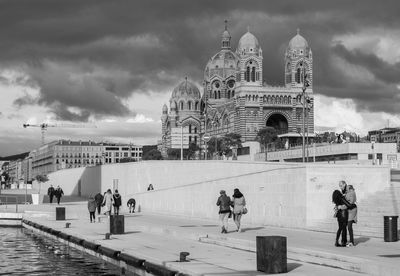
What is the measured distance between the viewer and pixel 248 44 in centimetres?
18462

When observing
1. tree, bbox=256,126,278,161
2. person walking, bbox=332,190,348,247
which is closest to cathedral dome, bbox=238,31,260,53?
tree, bbox=256,126,278,161

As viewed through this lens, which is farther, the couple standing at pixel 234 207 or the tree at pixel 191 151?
the tree at pixel 191 151

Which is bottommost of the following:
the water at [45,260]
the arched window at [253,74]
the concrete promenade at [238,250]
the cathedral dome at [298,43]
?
the water at [45,260]

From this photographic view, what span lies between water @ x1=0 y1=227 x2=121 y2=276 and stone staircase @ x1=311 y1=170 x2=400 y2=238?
8.08 metres

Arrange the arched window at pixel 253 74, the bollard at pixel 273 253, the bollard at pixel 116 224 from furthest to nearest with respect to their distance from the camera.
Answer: the arched window at pixel 253 74
the bollard at pixel 116 224
the bollard at pixel 273 253

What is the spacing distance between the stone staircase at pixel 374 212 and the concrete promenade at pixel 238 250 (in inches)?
32.5

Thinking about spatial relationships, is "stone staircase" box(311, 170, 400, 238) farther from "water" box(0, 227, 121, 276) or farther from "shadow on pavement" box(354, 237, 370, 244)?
"water" box(0, 227, 121, 276)

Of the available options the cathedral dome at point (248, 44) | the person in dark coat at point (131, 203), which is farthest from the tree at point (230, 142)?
the person in dark coat at point (131, 203)

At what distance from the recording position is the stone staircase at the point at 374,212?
897 inches

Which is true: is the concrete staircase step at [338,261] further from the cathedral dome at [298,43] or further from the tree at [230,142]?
the cathedral dome at [298,43]

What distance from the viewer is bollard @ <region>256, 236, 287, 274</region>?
14.8m

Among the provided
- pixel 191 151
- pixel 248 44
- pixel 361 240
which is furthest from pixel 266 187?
pixel 191 151

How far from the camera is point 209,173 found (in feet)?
162

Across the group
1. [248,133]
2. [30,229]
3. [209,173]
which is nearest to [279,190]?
[30,229]
